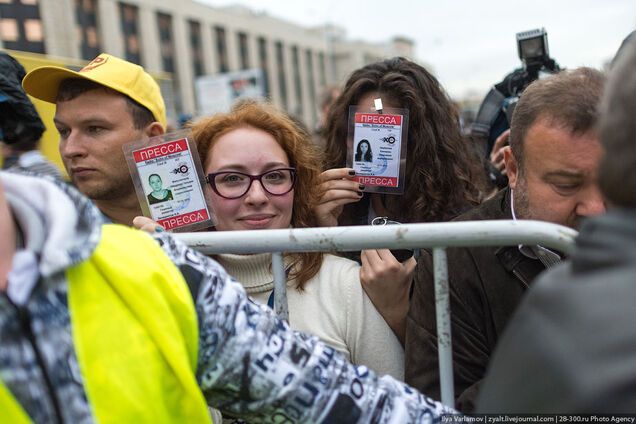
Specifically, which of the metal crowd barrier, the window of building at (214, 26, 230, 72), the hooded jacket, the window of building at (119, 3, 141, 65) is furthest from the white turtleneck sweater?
the window of building at (214, 26, 230, 72)

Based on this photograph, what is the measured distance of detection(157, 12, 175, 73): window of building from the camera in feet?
128

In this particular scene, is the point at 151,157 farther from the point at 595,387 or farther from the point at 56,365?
the point at 595,387

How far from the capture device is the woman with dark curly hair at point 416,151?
232cm

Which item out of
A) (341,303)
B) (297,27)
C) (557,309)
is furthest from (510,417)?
(297,27)

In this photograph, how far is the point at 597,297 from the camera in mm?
674

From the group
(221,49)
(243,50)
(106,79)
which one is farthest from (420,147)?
(243,50)

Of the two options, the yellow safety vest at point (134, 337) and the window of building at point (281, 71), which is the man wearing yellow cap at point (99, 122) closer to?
the yellow safety vest at point (134, 337)

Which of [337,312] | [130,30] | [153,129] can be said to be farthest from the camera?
[130,30]

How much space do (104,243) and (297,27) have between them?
58.2 metres

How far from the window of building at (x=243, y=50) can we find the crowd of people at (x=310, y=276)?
46875 millimetres

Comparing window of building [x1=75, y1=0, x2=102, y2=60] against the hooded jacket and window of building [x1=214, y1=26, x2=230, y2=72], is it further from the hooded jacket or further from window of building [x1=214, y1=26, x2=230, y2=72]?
the hooded jacket

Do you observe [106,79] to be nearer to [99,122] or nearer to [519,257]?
[99,122]

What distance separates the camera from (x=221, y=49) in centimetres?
4531

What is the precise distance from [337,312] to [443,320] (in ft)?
1.52
